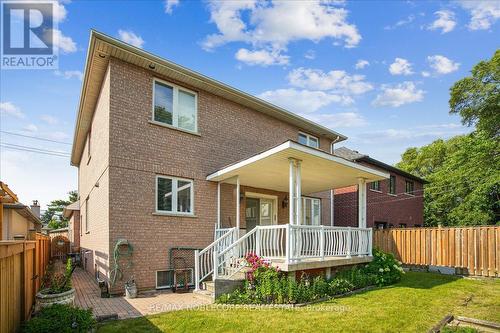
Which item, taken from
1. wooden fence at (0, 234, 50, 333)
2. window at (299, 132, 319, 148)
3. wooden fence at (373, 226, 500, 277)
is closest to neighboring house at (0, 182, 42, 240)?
wooden fence at (0, 234, 50, 333)

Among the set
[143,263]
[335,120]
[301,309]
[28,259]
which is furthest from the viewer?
[335,120]

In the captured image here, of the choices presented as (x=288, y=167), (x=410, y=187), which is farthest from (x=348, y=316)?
(x=410, y=187)

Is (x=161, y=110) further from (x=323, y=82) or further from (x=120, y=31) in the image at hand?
(x=323, y=82)

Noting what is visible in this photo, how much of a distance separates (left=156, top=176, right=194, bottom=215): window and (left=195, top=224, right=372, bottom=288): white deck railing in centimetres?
160

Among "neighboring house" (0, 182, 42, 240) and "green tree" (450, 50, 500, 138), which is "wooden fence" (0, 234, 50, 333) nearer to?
"neighboring house" (0, 182, 42, 240)

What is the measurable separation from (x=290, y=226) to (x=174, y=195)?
392cm

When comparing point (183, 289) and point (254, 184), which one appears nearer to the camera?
point (183, 289)

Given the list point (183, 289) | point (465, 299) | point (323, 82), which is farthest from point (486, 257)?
point (183, 289)

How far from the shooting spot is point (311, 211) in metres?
15.7

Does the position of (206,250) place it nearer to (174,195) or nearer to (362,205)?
(174,195)

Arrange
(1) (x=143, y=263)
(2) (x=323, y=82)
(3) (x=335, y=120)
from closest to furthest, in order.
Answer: (1) (x=143, y=263)
(2) (x=323, y=82)
(3) (x=335, y=120)

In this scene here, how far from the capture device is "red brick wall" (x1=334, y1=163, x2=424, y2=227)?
19.2m

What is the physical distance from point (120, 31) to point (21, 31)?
2.79 meters

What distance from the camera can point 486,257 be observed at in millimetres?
12180
